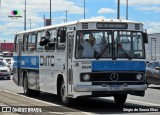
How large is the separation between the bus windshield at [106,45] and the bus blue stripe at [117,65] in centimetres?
21

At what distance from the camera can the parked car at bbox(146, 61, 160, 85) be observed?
26.4 meters

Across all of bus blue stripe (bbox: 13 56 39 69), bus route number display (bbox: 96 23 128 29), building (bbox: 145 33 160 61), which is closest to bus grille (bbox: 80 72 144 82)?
bus route number display (bbox: 96 23 128 29)

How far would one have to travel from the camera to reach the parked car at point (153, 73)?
26406 mm

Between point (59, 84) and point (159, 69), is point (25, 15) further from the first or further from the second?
point (59, 84)

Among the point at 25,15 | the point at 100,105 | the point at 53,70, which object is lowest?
the point at 100,105

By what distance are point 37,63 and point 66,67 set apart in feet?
13.6

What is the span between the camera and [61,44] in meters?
17.6

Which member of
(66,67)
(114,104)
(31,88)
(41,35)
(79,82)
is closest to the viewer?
(79,82)

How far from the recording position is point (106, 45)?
1592 cm

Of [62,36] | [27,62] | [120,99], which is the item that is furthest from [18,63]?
[120,99]

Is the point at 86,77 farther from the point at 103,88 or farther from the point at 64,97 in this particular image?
the point at 64,97

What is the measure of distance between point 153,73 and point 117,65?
454 inches

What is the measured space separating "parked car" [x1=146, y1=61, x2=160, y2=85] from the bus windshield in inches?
400

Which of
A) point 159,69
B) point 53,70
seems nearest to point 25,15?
point 159,69
